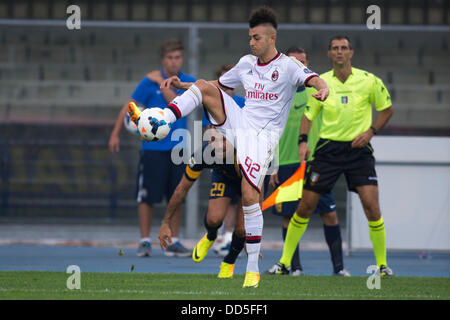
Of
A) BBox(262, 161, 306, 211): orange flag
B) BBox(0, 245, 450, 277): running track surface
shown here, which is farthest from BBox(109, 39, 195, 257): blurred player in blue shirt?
BBox(262, 161, 306, 211): orange flag

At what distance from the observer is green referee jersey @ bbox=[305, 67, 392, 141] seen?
6.85 meters

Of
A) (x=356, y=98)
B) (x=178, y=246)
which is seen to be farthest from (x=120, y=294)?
(x=178, y=246)

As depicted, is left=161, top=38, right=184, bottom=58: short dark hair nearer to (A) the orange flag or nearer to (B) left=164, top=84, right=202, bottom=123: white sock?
(A) the orange flag

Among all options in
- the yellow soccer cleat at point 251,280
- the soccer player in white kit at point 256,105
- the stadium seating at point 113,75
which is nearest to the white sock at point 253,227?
the soccer player in white kit at point 256,105

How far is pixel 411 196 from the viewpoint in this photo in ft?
29.1

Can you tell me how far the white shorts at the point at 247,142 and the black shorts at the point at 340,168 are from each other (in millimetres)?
1070

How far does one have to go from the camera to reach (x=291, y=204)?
7332mm

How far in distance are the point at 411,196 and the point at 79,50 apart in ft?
25.3

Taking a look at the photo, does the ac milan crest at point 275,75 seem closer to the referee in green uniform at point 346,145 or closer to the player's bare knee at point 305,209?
the referee in green uniform at point 346,145

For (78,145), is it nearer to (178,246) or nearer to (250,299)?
(178,246)

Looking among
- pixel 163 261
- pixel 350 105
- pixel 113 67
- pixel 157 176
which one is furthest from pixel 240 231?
pixel 113 67

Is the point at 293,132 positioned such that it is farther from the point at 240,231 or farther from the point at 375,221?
the point at 240,231

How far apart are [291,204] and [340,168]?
0.73m
